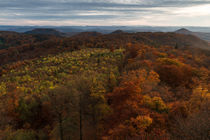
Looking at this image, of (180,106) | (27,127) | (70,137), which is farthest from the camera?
(27,127)

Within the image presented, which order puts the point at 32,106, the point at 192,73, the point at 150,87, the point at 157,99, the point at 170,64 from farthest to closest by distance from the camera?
1. the point at 170,64
2. the point at 192,73
3. the point at 32,106
4. the point at 150,87
5. the point at 157,99

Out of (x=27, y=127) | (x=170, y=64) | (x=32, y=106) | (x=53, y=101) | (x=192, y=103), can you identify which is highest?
(x=170, y=64)

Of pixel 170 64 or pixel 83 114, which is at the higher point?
pixel 170 64

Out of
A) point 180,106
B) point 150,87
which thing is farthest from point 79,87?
point 180,106

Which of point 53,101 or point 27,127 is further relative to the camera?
point 27,127

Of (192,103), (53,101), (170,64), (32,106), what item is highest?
(170,64)

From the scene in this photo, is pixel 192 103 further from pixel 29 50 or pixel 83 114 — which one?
pixel 29 50

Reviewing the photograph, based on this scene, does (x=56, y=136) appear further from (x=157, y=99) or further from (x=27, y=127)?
(x=157, y=99)

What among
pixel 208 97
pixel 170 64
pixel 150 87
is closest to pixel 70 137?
pixel 150 87

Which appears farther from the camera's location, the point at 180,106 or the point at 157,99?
the point at 157,99
